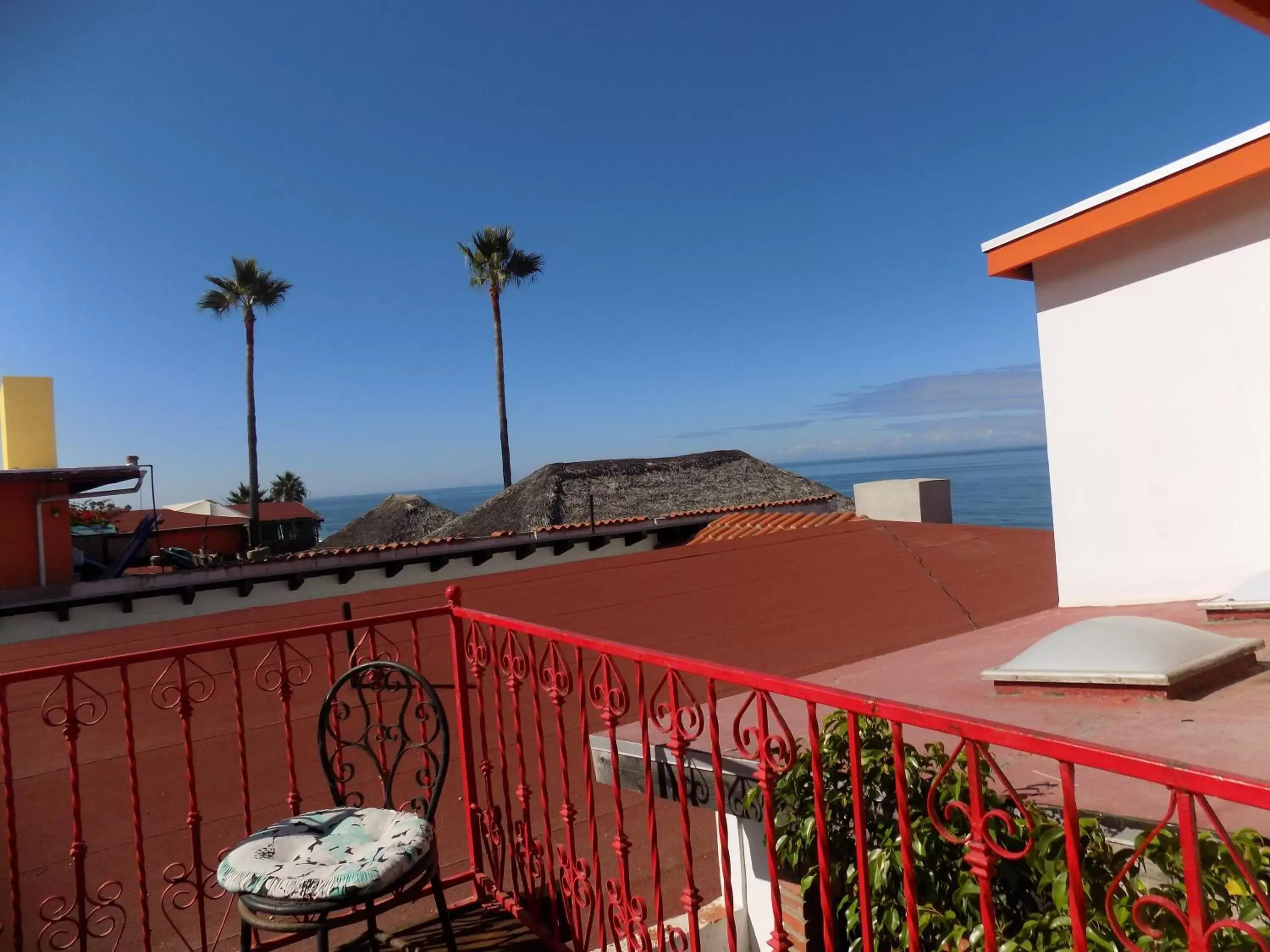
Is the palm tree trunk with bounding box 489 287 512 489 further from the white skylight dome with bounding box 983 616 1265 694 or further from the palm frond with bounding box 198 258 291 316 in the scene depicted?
the white skylight dome with bounding box 983 616 1265 694

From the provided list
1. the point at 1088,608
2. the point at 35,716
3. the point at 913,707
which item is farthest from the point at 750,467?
the point at 913,707

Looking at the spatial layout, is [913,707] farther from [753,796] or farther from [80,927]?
[80,927]

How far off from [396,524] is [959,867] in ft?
84.0

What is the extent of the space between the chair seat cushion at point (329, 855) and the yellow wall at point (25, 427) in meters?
14.2

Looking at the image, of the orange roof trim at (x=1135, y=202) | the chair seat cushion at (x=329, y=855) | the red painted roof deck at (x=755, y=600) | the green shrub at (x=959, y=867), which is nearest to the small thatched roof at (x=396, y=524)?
the red painted roof deck at (x=755, y=600)

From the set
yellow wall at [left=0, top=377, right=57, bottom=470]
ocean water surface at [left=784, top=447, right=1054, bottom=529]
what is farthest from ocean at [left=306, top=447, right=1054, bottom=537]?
yellow wall at [left=0, top=377, right=57, bottom=470]

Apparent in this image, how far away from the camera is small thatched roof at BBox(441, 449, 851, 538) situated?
59.4 feet

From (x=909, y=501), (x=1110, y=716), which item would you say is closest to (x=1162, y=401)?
(x=1110, y=716)

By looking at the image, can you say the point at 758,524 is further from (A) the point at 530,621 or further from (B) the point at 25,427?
(B) the point at 25,427

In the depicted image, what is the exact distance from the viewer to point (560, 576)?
21.7 feet

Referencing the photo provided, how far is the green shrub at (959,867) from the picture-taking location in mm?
1387

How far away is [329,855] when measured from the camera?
83.6 inches

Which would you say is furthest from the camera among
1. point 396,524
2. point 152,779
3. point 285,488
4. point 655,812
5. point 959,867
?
point 285,488

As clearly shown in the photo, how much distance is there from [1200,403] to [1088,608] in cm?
156
